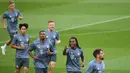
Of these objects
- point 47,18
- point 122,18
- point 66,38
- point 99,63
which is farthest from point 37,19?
point 99,63

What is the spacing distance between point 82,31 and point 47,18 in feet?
5.53

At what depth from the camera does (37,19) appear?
2055 cm

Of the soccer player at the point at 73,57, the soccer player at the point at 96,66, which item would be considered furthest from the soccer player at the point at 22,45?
the soccer player at the point at 96,66

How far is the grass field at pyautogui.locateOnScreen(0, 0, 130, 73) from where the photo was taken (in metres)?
17.8

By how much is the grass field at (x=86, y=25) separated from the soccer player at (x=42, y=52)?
2509mm

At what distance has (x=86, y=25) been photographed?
2006cm

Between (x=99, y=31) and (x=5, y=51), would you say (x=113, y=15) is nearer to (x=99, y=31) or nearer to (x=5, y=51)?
(x=99, y=31)

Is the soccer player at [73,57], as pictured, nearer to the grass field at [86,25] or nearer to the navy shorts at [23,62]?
the navy shorts at [23,62]

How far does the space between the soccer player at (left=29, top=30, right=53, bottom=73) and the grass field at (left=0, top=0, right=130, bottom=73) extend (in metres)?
2.51

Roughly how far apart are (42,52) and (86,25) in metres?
5.75

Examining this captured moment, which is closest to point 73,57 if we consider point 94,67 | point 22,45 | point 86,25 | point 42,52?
point 42,52

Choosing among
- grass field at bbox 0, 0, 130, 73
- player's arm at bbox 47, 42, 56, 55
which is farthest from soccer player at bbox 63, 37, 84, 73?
grass field at bbox 0, 0, 130, 73

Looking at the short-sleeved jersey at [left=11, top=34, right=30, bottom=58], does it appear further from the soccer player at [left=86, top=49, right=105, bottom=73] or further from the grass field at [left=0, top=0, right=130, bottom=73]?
the soccer player at [left=86, top=49, right=105, bottom=73]

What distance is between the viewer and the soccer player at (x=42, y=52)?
47.3ft
